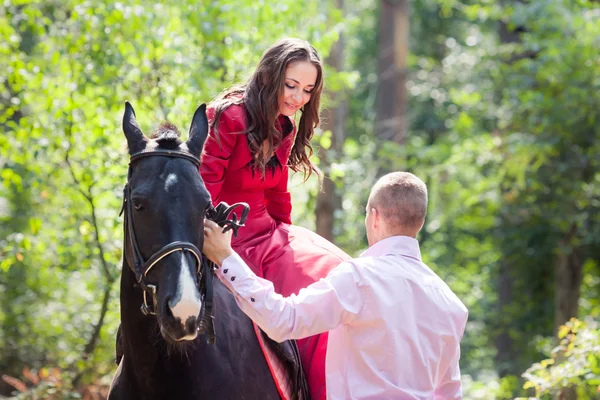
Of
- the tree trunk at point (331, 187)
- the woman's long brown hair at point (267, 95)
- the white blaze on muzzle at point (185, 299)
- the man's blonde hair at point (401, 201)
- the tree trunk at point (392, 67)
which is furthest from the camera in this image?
the tree trunk at point (392, 67)

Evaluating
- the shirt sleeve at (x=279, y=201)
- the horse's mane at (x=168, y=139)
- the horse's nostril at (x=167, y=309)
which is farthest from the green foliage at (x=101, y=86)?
the horse's nostril at (x=167, y=309)

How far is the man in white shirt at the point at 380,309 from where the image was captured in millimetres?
3006

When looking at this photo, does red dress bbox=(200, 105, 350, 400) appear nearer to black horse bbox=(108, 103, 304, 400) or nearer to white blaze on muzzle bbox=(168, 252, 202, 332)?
black horse bbox=(108, 103, 304, 400)

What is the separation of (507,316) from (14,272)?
29.6ft

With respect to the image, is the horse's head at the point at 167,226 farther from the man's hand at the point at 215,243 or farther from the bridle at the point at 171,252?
the man's hand at the point at 215,243

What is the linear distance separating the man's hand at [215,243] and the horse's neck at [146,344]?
31 cm

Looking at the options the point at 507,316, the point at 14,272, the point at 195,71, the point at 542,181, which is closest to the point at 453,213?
the point at 507,316

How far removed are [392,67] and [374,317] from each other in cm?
1459

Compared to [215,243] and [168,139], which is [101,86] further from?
[215,243]

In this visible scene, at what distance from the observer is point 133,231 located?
113 inches

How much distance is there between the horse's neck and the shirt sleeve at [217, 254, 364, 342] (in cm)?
33

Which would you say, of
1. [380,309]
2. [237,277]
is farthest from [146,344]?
[380,309]

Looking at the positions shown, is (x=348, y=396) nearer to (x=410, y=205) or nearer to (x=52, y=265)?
(x=410, y=205)

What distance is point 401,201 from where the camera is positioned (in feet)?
10.5
